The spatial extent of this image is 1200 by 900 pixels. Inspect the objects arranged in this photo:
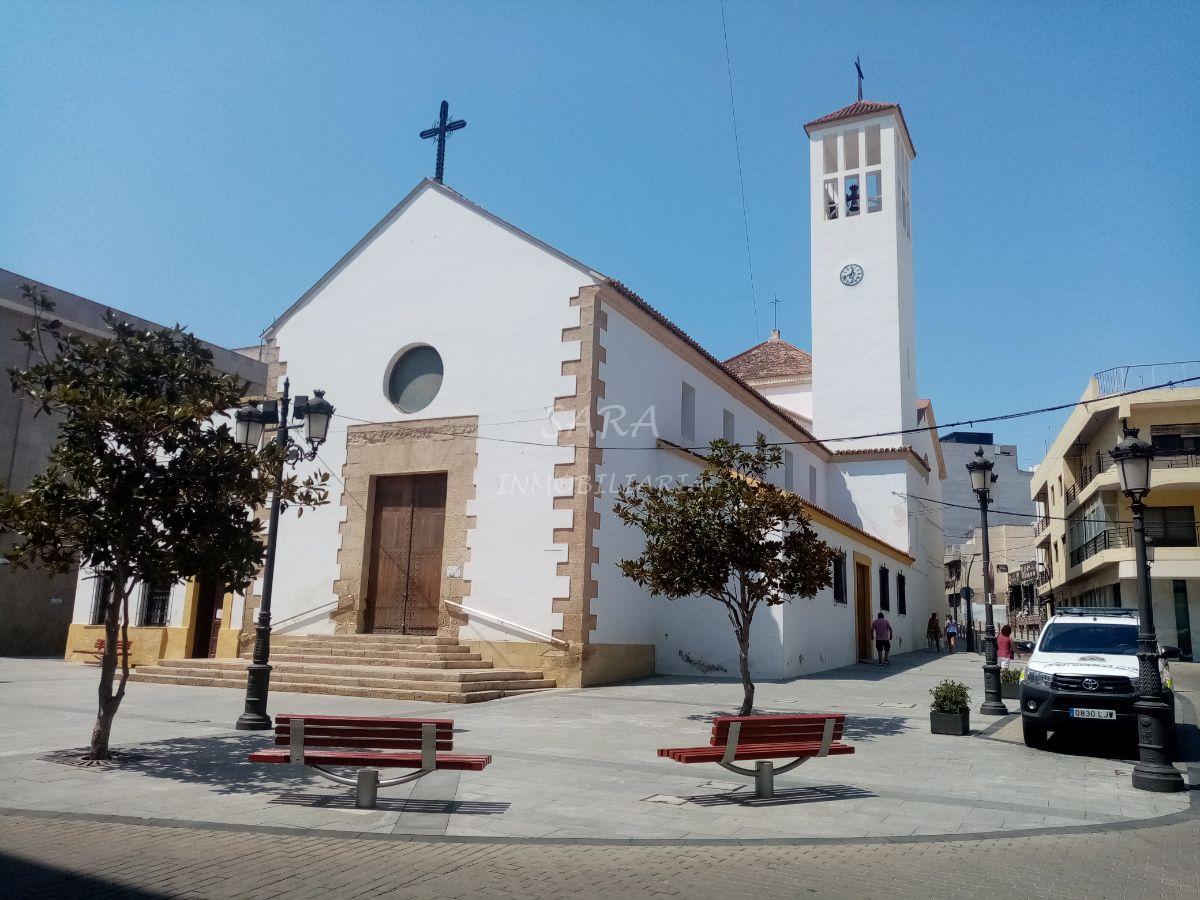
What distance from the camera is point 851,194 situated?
33406 millimetres

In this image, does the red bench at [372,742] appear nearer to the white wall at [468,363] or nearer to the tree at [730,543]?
the tree at [730,543]

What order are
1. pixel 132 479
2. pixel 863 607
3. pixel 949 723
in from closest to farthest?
pixel 132 479
pixel 949 723
pixel 863 607

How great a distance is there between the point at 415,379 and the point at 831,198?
20.8 m

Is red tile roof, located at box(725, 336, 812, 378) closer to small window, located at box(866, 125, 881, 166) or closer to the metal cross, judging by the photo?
small window, located at box(866, 125, 881, 166)

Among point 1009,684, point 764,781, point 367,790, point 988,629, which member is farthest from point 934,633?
point 367,790

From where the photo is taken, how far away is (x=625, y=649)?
1758cm

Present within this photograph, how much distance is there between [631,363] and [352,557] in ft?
23.0

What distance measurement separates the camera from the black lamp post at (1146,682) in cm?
866

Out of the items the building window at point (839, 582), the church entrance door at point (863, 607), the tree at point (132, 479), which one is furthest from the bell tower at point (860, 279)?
the tree at point (132, 479)

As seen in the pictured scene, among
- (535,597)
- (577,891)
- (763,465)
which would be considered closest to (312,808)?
(577,891)

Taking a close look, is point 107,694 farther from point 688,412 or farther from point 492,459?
point 688,412

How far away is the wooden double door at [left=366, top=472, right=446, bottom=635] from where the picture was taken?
700 inches

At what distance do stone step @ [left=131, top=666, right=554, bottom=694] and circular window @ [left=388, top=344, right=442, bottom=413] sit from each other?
5.93 metres

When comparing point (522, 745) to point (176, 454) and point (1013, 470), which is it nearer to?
point (176, 454)
